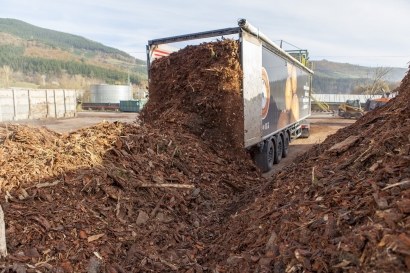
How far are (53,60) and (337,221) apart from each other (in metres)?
118

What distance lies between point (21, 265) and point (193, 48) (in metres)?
6.97

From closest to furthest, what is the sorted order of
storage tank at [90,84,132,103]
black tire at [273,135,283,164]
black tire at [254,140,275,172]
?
black tire at [254,140,275,172], black tire at [273,135,283,164], storage tank at [90,84,132,103]

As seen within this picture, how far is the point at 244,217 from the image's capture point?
464 cm

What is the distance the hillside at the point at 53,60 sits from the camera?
3701 inches

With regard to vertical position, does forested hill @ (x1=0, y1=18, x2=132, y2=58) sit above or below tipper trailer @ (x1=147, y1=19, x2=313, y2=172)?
above

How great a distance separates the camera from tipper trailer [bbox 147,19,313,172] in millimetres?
8258

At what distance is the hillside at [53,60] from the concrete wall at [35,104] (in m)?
19.7

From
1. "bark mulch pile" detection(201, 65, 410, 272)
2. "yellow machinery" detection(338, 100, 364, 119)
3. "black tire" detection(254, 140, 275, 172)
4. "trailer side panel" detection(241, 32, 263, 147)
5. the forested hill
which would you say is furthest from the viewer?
the forested hill

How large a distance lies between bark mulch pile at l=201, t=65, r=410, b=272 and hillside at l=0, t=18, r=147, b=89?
46429mm

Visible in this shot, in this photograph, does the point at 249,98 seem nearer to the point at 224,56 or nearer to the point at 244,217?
the point at 224,56

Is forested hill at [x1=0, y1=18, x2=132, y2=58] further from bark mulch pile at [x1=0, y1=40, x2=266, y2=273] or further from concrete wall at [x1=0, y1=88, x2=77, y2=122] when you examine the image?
bark mulch pile at [x1=0, y1=40, x2=266, y2=273]

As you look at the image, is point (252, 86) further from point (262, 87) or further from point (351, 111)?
point (351, 111)

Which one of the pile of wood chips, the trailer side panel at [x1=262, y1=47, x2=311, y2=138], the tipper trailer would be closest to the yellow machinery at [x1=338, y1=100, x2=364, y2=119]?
the trailer side panel at [x1=262, y1=47, x2=311, y2=138]

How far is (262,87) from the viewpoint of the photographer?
9391mm
